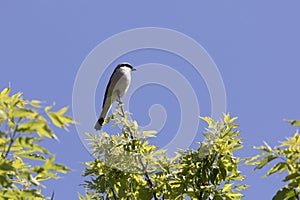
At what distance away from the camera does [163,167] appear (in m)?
4.94

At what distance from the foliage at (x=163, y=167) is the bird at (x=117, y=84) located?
2.45 m

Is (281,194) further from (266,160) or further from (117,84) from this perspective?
(117,84)

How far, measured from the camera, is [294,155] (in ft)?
10.8

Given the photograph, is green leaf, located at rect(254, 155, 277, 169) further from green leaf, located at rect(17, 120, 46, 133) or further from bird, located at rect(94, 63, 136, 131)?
bird, located at rect(94, 63, 136, 131)

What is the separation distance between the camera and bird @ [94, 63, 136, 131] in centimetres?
841

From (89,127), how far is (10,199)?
9.45 feet

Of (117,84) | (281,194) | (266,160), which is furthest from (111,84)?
(281,194)

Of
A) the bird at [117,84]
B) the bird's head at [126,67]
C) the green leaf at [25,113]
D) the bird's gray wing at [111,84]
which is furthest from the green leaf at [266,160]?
the bird's head at [126,67]

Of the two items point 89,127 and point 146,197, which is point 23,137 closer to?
point 146,197

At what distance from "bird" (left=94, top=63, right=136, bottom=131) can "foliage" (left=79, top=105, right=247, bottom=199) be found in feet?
8.03

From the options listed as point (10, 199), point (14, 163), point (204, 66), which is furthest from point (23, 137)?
point (204, 66)

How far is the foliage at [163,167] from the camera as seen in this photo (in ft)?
15.8

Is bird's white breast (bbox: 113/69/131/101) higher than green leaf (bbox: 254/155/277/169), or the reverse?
bird's white breast (bbox: 113/69/131/101)

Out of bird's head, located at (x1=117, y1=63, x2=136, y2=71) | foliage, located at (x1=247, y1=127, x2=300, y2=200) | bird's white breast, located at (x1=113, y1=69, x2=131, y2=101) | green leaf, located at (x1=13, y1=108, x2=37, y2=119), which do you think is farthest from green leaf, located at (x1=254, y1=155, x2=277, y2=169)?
bird's head, located at (x1=117, y1=63, x2=136, y2=71)
